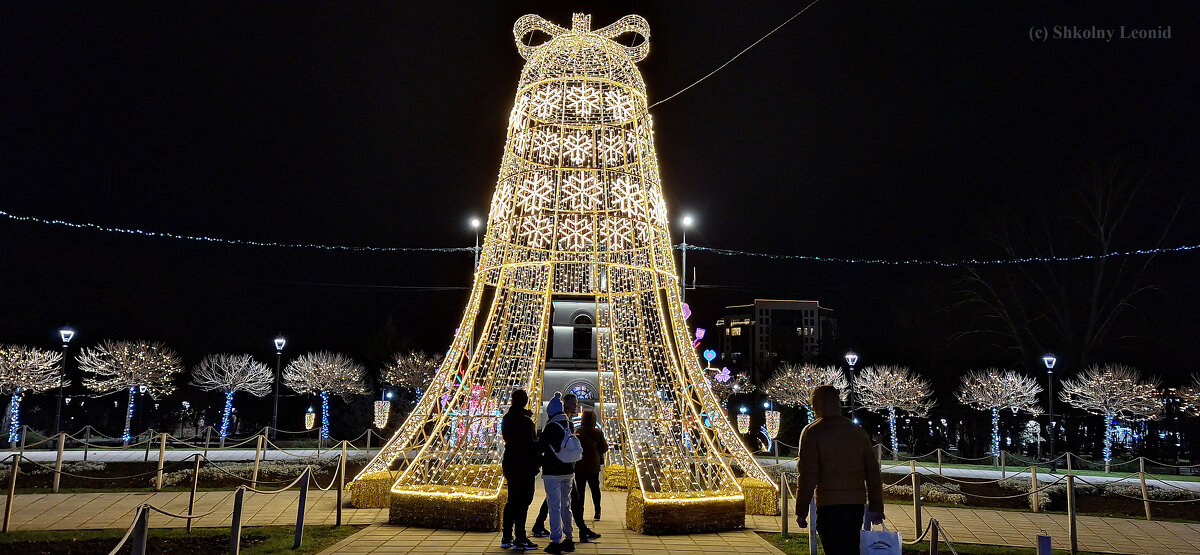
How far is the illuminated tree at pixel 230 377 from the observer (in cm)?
2736

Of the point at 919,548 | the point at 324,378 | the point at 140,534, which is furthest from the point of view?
the point at 324,378

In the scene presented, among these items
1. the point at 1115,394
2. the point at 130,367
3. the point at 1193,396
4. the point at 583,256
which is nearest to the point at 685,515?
the point at 583,256

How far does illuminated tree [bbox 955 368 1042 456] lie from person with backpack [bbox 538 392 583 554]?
21.1 metres

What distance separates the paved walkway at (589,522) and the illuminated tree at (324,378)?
56.4 ft

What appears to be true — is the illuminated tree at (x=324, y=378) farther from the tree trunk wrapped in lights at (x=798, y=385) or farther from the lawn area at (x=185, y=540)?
the lawn area at (x=185, y=540)

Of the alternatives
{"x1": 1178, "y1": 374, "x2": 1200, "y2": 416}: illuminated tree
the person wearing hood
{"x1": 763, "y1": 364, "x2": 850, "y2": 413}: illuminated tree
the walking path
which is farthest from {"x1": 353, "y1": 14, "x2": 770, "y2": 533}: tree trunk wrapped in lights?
{"x1": 763, "y1": 364, "x2": 850, "y2": 413}: illuminated tree

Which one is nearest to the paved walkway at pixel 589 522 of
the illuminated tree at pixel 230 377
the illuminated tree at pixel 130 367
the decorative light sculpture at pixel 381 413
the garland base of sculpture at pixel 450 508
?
the garland base of sculpture at pixel 450 508

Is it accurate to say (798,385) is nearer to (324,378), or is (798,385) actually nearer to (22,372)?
(324,378)

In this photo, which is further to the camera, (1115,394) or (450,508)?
(1115,394)

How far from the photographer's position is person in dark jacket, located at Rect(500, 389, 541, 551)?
6652mm

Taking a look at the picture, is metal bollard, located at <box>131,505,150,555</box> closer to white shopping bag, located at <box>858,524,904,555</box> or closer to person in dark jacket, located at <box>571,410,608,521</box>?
person in dark jacket, located at <box>571,410,608,521</box>

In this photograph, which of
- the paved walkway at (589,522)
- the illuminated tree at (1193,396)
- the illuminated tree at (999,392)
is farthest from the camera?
the illuminated tree at (999,392)

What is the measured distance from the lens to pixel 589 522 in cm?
852

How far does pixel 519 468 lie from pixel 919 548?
420 cm
